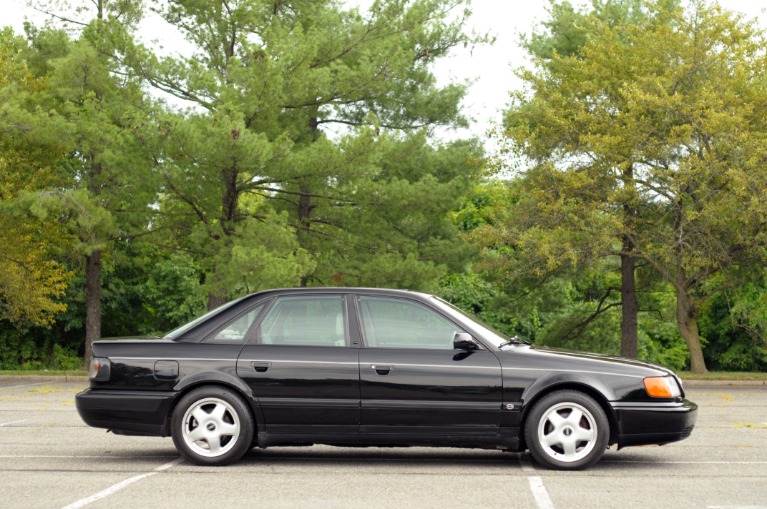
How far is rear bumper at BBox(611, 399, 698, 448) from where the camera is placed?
28.5ft

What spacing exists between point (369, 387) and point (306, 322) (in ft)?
2.72

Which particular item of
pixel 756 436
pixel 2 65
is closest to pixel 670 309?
pixel 2 65

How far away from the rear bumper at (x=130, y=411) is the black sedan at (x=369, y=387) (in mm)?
11

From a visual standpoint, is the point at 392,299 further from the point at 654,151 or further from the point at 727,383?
the point at 654,151

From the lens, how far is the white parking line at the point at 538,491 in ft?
23.3

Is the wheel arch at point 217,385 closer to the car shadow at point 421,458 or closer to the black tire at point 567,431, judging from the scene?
the car shadow at point 421,458

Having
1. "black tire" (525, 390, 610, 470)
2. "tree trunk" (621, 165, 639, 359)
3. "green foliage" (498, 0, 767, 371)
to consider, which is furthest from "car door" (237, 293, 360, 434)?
"tree trunk" (621, 165, 639, 359)

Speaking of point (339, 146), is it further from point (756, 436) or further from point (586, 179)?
point (756, 436)

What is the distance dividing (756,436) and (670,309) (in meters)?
28.8

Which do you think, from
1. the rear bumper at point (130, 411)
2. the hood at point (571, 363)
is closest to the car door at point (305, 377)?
the rear bumper at point (130, 411)

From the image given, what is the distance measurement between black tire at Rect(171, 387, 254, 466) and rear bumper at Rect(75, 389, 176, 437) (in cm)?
11

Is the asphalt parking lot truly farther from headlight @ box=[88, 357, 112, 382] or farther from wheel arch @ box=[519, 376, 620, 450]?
headlight @ box=[88, 357, 112, 382]

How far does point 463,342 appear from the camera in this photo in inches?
344

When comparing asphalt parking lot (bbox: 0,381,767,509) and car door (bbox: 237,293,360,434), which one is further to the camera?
car door (bbox: 237,293,360,434)
